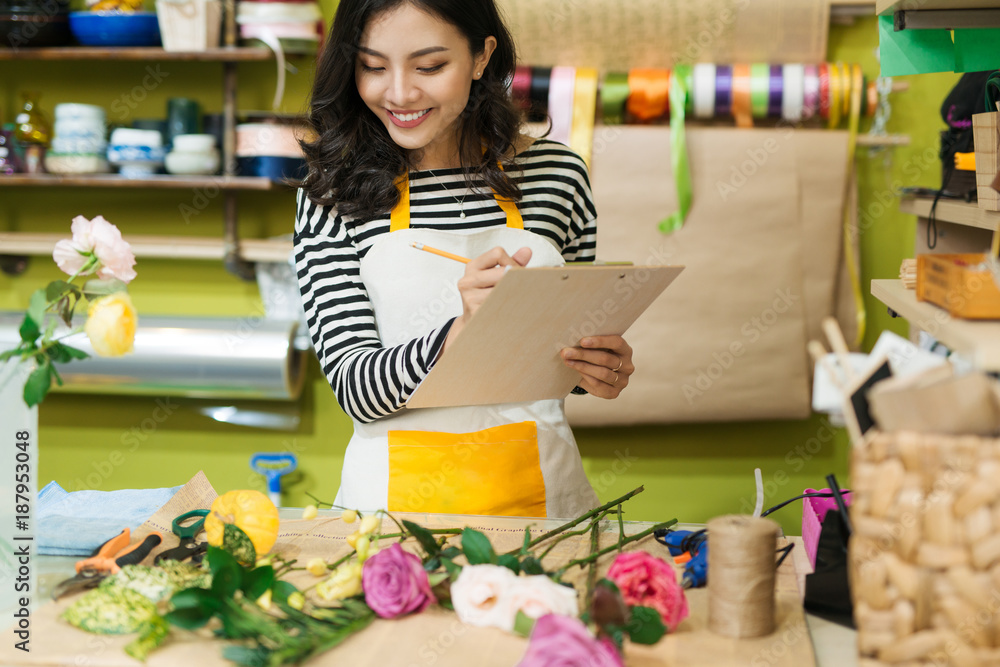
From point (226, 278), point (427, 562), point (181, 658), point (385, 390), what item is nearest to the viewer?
point (181, 658)

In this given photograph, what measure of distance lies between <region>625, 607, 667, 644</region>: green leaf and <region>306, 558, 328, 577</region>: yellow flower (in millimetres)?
348

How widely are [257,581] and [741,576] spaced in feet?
1.48

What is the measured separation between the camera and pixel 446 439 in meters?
1.25

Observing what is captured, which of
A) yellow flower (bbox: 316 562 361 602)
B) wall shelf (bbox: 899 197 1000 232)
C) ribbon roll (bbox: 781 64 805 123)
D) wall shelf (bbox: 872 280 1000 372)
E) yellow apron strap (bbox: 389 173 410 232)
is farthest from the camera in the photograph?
ribbon roll (bbox: 781 64 805 123)

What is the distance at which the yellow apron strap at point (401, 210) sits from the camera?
4.28ft

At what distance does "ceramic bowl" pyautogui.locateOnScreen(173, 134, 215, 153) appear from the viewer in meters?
2.07

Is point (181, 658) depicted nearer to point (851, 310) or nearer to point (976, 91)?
point (976, 91)

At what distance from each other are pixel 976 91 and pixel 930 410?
1052 millimetres

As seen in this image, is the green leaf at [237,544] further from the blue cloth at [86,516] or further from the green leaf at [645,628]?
the green leaf at [645,628]

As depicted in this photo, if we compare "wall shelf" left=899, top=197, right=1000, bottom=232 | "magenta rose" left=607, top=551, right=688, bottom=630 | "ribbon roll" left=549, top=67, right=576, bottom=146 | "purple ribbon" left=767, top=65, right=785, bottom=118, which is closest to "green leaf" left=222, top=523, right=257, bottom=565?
"magenta rose" left=607, top=551, right=688, bottom=630

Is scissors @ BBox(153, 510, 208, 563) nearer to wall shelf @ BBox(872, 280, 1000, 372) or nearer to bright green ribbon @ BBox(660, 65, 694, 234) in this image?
wall shelf @ BBox(872, 280, 1000, 372)

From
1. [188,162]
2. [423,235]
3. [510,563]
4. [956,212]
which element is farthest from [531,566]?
[188,162]

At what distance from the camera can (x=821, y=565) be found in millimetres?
848

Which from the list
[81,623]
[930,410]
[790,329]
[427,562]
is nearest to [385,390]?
[427,562]
